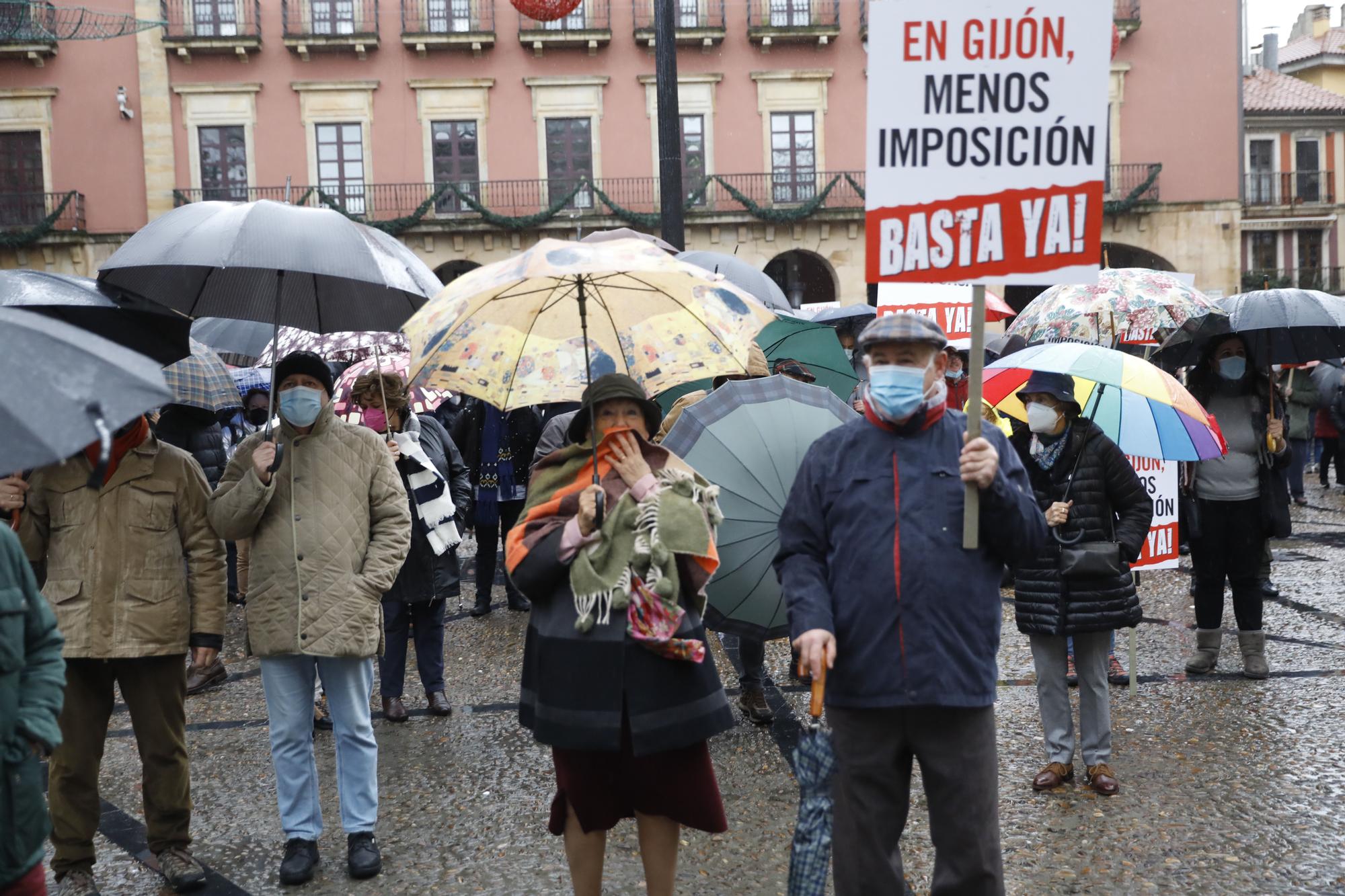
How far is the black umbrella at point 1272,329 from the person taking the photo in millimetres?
6902

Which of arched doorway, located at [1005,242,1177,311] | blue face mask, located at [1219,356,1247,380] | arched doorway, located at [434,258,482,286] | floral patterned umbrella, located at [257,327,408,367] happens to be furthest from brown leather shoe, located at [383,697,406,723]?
arched doorway, located at [1005,242,1177,311]

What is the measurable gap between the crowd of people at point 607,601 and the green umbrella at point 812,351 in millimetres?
1770

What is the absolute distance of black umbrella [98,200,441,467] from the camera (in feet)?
13.9

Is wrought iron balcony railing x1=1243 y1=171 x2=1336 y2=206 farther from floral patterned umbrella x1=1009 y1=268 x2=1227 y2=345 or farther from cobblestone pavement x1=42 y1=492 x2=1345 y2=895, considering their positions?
cobblestone pavement x1=42 y1=492 x2=1345 y2=895

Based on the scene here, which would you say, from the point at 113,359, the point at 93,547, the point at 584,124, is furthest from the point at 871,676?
the point at 584,124

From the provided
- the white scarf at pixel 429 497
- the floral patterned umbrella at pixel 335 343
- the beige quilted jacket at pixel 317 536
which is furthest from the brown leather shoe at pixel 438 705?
the floral patterned umbrella at pixel 335 343

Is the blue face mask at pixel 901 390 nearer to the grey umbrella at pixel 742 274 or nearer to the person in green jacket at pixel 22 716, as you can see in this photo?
the person in green jacket at pixel 22 716

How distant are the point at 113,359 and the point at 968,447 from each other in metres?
1.98

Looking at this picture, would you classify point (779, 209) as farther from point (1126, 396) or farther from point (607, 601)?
point (607, 601)

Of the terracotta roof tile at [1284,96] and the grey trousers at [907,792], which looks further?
the terracotta roof tile at [1284,96]

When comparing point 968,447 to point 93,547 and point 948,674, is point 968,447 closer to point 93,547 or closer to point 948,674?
point 948,674

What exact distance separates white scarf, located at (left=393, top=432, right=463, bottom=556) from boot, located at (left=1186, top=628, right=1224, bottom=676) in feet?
13.0

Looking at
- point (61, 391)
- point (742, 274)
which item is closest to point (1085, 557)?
point (742, 274)

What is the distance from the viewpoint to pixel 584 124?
29609mm
